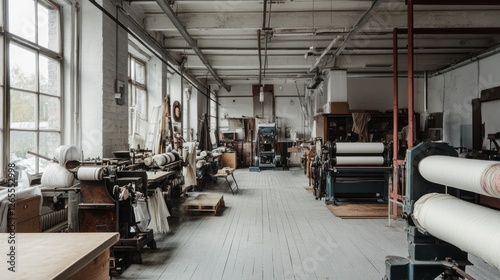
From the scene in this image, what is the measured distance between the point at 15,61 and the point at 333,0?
4.88 m

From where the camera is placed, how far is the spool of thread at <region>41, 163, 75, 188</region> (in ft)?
11.6

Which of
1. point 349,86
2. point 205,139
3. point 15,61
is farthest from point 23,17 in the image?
point 349,86

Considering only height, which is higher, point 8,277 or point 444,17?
point 444,17

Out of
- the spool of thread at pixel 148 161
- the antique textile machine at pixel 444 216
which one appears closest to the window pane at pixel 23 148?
the spool of thread at pixel 148 161

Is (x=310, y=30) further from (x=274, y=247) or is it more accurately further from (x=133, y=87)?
(x=274, y=247)

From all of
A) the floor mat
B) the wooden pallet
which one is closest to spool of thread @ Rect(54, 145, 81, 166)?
the wooden pallet

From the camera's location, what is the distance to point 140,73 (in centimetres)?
779

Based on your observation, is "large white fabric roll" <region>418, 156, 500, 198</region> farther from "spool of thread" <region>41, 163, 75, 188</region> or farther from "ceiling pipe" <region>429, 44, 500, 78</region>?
"ceiling pipe" <region>429, 44, 500, 78</region>

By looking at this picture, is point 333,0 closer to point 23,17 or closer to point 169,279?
point 23,17

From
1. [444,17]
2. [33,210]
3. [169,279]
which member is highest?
[444,17]

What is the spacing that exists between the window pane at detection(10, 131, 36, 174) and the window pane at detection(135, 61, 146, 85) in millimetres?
3639

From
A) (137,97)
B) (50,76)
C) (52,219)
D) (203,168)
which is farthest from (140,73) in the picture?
(52,219)

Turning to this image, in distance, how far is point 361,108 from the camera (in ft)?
39.8

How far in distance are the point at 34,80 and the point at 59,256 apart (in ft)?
12.3
